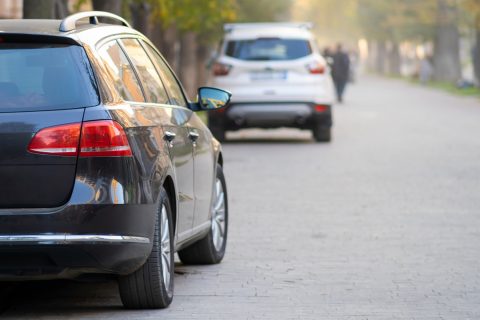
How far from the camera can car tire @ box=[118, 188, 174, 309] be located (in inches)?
274

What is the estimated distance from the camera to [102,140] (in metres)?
6.48

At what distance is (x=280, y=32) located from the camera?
22125mm

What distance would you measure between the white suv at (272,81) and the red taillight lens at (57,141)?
49.7ft

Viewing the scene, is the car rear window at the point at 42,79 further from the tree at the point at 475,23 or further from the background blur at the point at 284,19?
the tree at the point at 475,23

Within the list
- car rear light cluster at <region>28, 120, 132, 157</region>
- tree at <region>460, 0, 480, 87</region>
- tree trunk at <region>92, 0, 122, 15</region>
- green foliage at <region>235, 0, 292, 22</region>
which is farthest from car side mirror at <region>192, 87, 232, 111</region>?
green foliage at <region>235, 0, 292, 22</region>

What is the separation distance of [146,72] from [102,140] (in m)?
1.35

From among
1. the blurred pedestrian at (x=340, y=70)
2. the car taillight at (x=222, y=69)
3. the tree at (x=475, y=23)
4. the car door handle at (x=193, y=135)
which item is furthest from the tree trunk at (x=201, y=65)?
the car door handle at (x=193, y=135)

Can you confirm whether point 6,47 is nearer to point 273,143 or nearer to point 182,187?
point 182,187

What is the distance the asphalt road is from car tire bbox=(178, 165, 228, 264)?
8 cm

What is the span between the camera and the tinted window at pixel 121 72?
6.93 metres

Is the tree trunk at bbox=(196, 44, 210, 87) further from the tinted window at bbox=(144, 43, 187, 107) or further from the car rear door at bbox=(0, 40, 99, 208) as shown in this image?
the car rear door at bbox=(0, 40, 99, 208)

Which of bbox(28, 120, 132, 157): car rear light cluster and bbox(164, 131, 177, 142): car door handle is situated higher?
bbox(28, 120, 132, 157): car rear light cluster

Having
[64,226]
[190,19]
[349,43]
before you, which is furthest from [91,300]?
[349,43]

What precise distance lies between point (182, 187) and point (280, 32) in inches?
576
